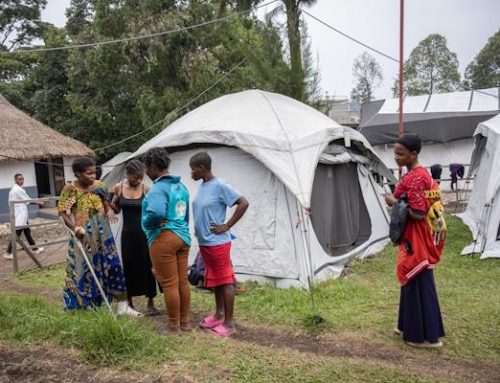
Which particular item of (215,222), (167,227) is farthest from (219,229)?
(167,227)

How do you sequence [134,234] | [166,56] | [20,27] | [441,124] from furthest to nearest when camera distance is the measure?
[20,27], [441,124], [166,56], [134,234]

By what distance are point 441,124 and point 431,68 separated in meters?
19.7

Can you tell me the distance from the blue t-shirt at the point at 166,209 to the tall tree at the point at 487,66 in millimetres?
32271

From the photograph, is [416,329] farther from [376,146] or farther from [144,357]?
[376,146]

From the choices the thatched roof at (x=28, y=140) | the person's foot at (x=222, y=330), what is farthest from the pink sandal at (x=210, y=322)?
the thatched roof at (x=28, y=140)

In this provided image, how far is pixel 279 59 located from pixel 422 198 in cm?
854

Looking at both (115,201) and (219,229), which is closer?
(219,229)

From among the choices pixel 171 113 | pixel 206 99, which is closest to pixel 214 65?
pixel 206 99

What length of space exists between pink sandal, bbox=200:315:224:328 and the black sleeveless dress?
2.38 feet

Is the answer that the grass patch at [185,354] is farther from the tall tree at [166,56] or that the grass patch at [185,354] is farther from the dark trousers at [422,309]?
the tall tree at [166,56]

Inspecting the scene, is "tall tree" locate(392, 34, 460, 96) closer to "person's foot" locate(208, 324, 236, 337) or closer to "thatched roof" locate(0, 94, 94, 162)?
"thatched roof" locate(0, 94, 94, 162)

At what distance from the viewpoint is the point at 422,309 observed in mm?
3857

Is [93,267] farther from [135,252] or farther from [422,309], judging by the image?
[422,309]

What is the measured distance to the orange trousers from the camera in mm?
3963
